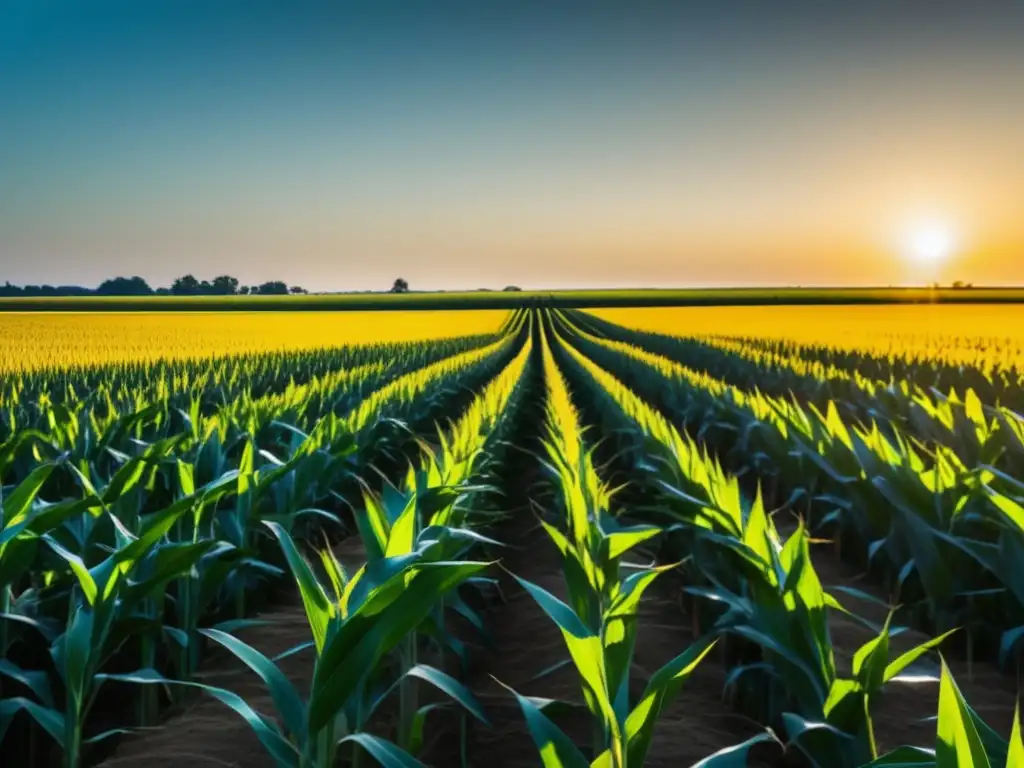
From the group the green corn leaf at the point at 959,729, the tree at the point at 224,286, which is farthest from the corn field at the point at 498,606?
the tree at the point at 224,286

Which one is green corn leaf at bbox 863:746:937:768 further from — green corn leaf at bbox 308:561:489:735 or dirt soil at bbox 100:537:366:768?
dirt soil at bbox 100:537:366:768

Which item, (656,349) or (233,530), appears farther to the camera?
(656,349)

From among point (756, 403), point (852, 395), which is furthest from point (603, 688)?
point (852, 395)

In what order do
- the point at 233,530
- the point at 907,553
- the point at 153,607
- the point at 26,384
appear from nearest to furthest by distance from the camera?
the point at 153,607 → the point at 233,530 → the point at 907,553 → the point at 26,384

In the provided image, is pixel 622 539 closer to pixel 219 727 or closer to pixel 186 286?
pixel 219 727

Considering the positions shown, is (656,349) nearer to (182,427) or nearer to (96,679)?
(182,427)

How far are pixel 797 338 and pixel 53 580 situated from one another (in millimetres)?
23435

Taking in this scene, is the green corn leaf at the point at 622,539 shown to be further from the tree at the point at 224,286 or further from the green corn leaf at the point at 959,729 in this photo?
the tree at the point at 224,286

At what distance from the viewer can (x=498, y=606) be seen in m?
5.32

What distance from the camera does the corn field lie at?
2248 mm

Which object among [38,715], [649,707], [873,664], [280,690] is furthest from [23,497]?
[873,664]

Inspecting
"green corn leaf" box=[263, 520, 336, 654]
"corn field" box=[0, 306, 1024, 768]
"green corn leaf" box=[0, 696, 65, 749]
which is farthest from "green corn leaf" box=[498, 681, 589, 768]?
"green corn leaf" box=[0, 696, 65, 749]

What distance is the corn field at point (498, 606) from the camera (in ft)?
7.38

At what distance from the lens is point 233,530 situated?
4262 millimetres
